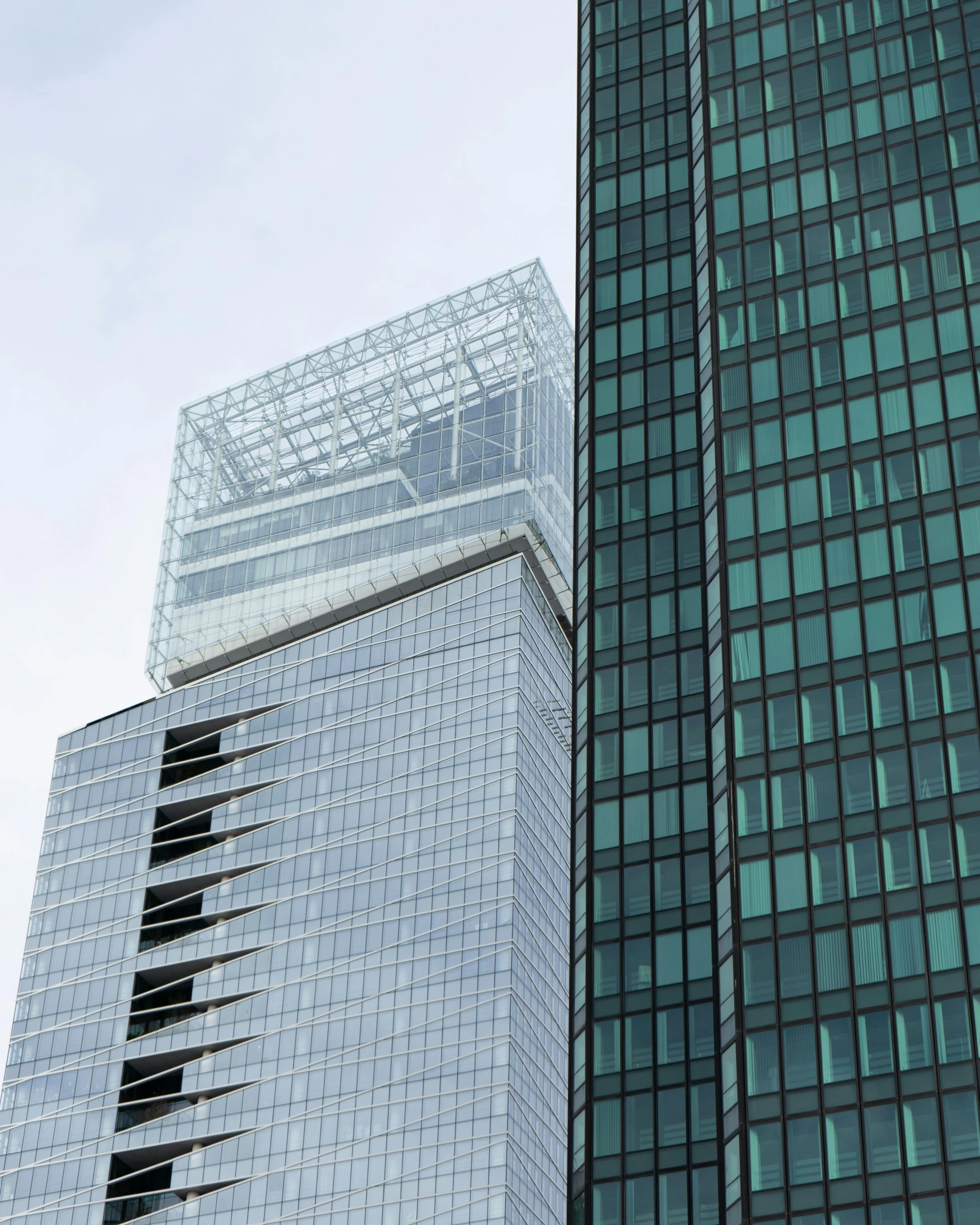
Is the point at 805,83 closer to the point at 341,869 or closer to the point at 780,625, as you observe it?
the point at 780,625

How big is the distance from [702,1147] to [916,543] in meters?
27.7

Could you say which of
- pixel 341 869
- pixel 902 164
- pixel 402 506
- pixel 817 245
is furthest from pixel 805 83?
pixel 402 506

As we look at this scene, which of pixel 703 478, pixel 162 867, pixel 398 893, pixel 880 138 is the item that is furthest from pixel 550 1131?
pixel 880 138

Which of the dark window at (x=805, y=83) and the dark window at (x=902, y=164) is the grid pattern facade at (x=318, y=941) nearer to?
the dark window at (x=805, y=83)

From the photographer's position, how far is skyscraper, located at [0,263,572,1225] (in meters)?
156

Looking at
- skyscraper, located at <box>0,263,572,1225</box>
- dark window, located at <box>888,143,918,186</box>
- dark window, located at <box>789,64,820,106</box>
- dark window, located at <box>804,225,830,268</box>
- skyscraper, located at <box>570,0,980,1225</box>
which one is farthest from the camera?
skyscraper, located at <box>0,263,572,1225</box>

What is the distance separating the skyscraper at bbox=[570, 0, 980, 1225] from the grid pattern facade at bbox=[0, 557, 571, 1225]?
194 ft

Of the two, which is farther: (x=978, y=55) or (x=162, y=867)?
(x=162, y=867)

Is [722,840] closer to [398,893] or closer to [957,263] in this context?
[957,263]

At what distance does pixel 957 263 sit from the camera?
101 metres

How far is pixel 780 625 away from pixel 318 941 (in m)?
82.2

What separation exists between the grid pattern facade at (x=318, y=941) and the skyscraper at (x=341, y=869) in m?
0.24

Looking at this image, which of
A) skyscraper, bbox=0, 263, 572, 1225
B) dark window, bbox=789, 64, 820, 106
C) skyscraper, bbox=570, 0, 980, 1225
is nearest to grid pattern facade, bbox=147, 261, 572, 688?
skyscraper, bbox=0, 263, 572, 1225

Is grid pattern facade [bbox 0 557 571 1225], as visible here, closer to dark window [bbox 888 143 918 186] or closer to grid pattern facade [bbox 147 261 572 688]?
grid pattern facade [bbox 147 261 572 688]
